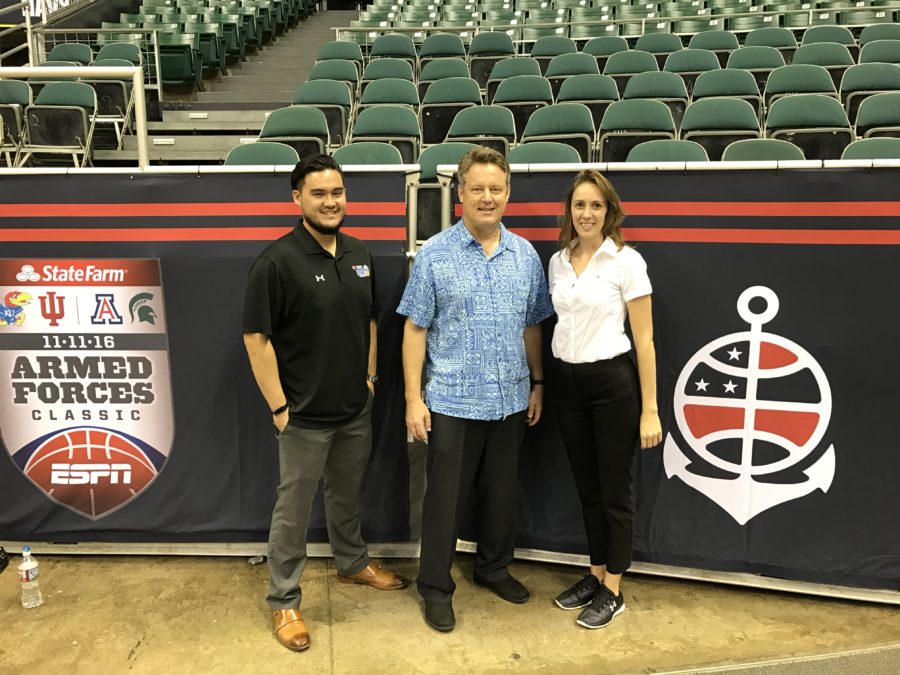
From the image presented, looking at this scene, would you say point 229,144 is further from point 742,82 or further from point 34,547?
point 34,547

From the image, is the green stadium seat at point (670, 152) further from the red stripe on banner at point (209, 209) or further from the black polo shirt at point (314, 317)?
the black polo shirt at point (314, 317)

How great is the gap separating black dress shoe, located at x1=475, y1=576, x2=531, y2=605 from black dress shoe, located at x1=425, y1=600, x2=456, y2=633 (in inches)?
9.7

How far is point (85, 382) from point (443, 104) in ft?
14.9

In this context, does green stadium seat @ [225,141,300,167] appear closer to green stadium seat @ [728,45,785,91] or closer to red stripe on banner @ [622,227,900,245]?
red stripe on banner @ [622,227,900,245]

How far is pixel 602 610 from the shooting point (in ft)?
9.86

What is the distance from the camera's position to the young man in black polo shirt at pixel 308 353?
2.68 metres

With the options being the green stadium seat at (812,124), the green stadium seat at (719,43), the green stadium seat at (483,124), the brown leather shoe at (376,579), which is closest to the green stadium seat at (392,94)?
the green stadium seat at (483,124)

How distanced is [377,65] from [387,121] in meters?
2.56

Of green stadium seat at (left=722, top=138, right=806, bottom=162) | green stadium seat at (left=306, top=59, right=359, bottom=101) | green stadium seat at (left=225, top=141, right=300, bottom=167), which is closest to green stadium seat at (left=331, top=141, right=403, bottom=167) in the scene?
green stadium seat at (left=225, top=141, right=300, bottom=167)

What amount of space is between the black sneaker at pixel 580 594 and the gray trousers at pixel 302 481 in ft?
2.96

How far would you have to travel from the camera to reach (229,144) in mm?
8055

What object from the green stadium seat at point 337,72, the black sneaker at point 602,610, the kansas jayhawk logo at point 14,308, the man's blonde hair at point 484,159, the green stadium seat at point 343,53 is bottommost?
the black sneaker at point 602,610

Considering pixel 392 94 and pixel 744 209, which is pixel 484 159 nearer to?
pixel 744 209

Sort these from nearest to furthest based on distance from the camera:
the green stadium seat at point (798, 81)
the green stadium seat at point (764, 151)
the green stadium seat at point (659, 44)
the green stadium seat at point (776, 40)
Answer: the green stadium seat at point (764, 151), the green stadium seat at point (798, 81), the green stadium seat at point (776, 40), the green stadium seat at point (659, 44)
